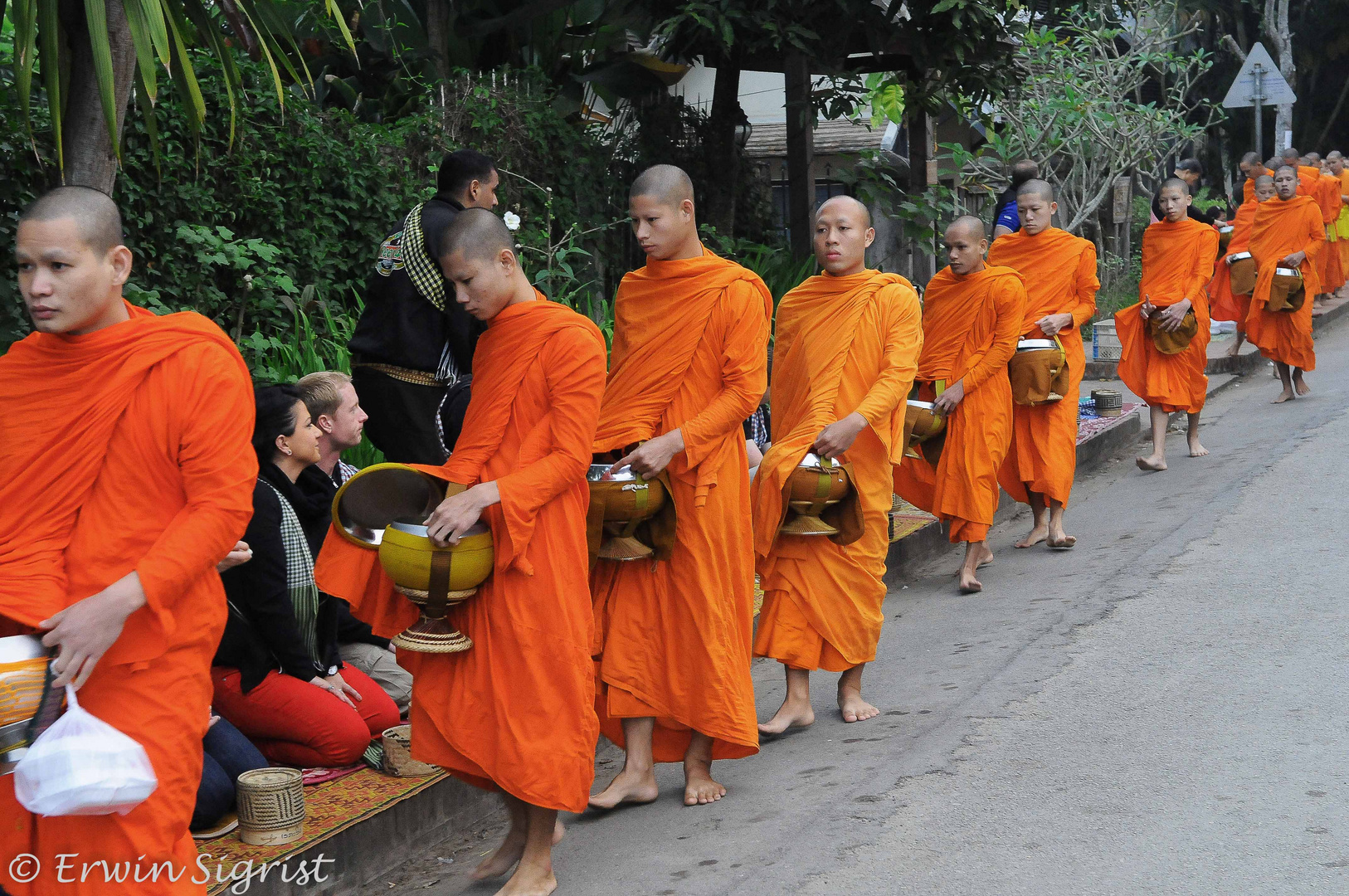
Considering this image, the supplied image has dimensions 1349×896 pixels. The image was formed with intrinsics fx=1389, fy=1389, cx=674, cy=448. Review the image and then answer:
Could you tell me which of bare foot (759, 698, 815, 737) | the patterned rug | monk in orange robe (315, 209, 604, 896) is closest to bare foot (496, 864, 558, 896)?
monk in orange robe (315, 209, 604, 896)

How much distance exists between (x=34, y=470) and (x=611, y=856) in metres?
2.13

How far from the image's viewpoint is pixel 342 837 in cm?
407

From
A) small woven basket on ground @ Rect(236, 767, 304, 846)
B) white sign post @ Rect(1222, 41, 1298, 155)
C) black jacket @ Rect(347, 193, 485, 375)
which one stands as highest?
white sign post @ Rect(1222, 41, 1298, 155)

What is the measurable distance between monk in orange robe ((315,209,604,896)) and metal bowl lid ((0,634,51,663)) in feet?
3.66

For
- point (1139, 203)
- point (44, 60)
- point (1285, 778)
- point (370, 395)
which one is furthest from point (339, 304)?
point (1139, 203)

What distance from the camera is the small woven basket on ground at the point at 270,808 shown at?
3.94 metres

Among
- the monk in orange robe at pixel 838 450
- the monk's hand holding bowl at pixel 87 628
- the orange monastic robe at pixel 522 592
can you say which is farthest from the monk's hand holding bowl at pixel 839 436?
the monk's hand holding bowl at pixel 87 628

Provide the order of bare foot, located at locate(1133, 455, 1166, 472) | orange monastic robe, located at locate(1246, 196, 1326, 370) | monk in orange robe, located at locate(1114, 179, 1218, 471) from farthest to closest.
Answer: orange monastic robe, located at locate(1246, 196, 1326, 370)
monk in orange robe, located at locate(1114, 179, 1218, 471)
bare foot, located at locate(1133, 455, 1166, 472)

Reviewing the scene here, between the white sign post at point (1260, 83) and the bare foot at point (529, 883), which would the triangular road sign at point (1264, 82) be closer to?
the white sign post at point (1260, 83)

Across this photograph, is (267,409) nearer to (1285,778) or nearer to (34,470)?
(34,470)

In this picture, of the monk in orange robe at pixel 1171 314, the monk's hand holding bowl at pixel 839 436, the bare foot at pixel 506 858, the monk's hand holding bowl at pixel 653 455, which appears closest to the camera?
the bare foot at pixel 506 858

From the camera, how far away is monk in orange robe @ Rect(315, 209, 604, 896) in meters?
3.83

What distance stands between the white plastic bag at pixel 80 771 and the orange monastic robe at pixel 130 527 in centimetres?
22

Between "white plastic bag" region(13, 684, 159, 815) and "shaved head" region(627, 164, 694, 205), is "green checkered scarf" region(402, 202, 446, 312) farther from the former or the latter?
"white plastic bag" region(13, 684, 159, 815)
